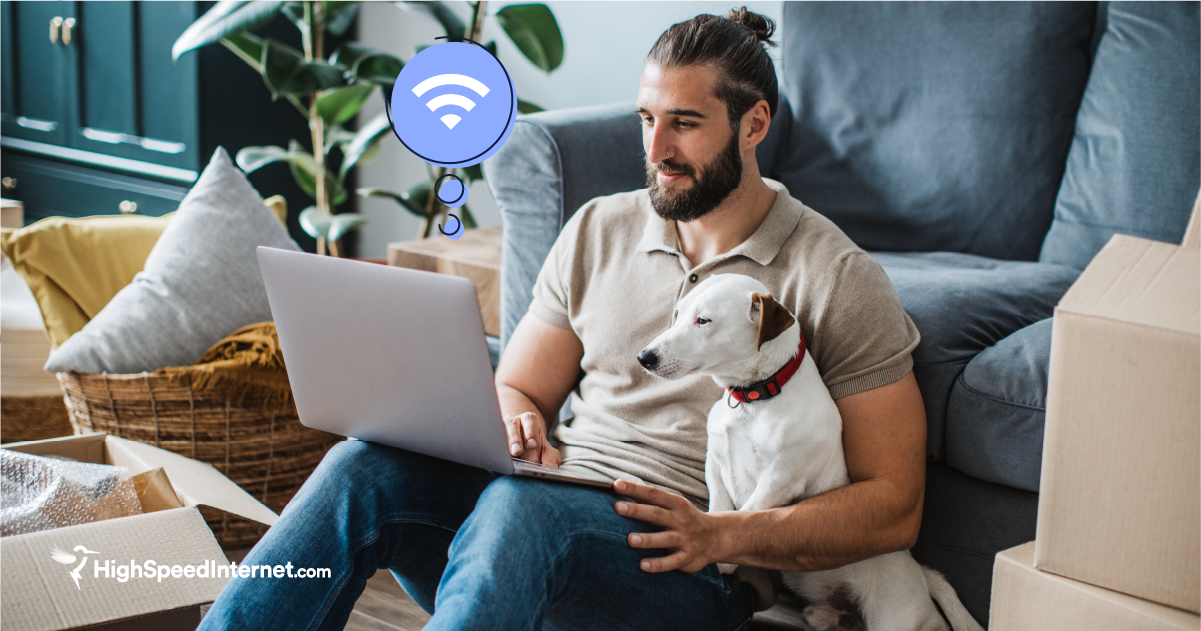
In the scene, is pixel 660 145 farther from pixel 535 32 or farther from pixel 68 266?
pixel 68 266

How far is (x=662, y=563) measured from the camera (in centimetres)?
102

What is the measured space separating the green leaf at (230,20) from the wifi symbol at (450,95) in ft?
5.18

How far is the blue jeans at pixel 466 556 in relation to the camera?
927 millimetres

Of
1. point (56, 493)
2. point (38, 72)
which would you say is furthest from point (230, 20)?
point (38, 72)

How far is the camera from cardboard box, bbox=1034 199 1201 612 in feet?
2.44

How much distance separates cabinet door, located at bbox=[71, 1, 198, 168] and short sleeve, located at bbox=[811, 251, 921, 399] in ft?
8.37

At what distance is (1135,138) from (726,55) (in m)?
1.05

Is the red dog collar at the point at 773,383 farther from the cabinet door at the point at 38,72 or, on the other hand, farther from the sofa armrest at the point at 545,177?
the cabinet door at the point at 38,72

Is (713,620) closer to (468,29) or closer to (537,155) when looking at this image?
(537,155)

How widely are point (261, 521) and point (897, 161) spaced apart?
5.04 feet

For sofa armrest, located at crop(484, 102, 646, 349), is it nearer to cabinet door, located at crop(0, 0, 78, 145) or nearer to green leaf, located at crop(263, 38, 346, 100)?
green leaf, located at crop(263, 38, 346, 100)

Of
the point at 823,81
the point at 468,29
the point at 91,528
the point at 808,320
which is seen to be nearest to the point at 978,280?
the point at 808,320

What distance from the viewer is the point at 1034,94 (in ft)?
6.12

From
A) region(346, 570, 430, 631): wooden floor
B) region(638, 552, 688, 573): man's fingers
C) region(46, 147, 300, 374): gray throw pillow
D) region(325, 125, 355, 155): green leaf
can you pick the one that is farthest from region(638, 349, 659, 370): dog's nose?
region(325, 125, 355, 155): green leaf
